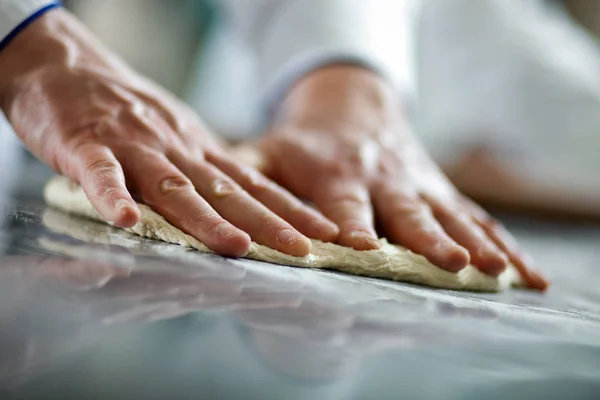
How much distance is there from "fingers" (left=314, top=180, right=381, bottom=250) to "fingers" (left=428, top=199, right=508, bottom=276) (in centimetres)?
8

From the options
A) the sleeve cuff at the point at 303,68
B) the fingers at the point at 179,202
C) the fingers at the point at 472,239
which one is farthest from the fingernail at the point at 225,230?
the sleeve cuff at the point at 303,68

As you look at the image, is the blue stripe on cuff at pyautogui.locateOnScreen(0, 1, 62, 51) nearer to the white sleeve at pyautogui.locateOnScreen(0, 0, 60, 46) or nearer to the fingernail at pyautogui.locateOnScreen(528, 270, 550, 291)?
the white sleeve at pyautogui.locateOnScreen(0, 0, 60, 46)

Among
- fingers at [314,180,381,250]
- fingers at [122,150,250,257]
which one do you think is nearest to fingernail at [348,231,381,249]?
fingers at [314,180,381,250]

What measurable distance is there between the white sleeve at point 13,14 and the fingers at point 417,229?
39 centimetres

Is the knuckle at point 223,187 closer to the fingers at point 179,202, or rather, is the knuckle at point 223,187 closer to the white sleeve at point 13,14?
the fingers at point 179,202

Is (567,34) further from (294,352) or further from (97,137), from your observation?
(294,352)

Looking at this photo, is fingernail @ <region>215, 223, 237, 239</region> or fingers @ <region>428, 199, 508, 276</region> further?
fingers @ <region>428, 199, 508, 276</region>

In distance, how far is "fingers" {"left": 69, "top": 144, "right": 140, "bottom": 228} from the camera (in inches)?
16.3

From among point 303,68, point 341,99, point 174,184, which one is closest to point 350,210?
point 174,184

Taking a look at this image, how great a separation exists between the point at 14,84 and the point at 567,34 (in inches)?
71.3

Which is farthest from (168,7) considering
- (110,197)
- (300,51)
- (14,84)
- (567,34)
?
(110,197)

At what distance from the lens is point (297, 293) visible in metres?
0.35

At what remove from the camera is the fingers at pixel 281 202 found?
1.61 feet

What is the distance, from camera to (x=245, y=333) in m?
0.27
